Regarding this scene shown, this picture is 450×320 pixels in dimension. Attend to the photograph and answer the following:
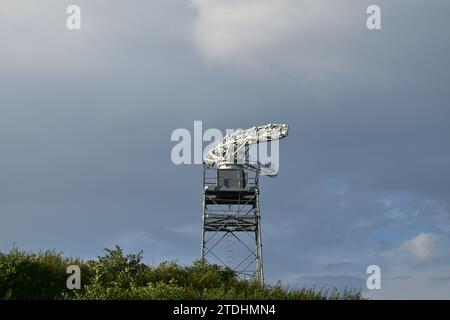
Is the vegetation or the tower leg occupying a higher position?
the tower leg

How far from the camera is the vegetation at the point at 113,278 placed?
2519 cm

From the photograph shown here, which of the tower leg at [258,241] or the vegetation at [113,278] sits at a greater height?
the tower leg at [258,241]

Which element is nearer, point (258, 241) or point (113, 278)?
point (113, 278)

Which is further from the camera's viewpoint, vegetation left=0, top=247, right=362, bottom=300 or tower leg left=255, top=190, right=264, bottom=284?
tower leg left=255, top=190, right=264, bottom=284

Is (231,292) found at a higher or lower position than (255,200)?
lower

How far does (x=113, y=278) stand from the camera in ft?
93.5

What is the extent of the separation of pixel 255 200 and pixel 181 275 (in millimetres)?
23802

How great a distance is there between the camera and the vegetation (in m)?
25.2

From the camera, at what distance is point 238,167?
177 ft

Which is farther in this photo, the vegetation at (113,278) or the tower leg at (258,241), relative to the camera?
the tower leg at (258,241)
